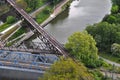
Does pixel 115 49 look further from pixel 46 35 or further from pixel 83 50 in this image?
pixel 46 35

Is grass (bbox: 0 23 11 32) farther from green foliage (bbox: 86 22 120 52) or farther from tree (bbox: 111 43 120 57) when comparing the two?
tree (bbox: 111 43 120 57)

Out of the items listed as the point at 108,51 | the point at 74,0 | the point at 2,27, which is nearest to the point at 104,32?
the point at 108,51

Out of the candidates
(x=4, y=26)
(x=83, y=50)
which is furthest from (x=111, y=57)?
(x=4, y=26)

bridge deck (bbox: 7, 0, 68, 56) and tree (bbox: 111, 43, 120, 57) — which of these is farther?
tree (bbox: 111, 43, 120, 57)

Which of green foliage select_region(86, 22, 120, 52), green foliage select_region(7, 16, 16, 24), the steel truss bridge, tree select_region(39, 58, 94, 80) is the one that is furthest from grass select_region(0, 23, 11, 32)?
tree select_region(39, 58, 94, 80)

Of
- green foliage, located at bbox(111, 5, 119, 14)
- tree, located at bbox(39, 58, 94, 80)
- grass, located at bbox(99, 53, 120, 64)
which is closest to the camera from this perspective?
tree, located at bbox(39, 58, 94, 80)

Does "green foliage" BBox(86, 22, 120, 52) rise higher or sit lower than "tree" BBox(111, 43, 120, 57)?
higher

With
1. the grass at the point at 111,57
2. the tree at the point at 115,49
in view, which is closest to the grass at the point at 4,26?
the grass at the point at 111,57
